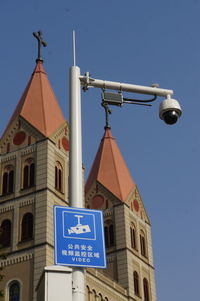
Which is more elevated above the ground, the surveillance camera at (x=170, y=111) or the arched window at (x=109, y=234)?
the arched window at (x=109, y=234)

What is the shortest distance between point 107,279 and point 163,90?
36839 millimetres

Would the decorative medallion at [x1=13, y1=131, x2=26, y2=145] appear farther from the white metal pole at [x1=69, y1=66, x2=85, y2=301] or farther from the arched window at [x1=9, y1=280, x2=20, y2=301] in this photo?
the white metal pole at [x1=69, y1=66, x2=85, y2=301]

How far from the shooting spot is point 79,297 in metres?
8.31

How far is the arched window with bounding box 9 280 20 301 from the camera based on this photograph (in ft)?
128

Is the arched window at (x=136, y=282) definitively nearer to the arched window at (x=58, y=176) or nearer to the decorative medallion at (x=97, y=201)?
the decorative medallion at (x=97, y=201)

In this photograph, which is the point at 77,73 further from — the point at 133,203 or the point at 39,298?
the point at 133,203

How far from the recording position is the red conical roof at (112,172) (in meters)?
51.9

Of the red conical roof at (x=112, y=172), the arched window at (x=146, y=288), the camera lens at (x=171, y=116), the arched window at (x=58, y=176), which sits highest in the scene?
the red conical roof at (x=112, y=172)

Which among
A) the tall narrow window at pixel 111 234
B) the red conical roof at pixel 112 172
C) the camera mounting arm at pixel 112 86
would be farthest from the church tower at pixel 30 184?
the camera mounting arm at pixel 112 86

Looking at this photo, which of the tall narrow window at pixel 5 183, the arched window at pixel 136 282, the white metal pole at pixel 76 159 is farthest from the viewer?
the arched window at pixel 136 282

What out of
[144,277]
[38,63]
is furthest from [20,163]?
[144,277]

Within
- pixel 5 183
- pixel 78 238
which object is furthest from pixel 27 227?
pixel 78 238

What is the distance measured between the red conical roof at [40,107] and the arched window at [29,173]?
2116 millimetres

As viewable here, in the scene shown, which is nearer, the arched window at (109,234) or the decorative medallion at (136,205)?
the arched window at (109,234)
